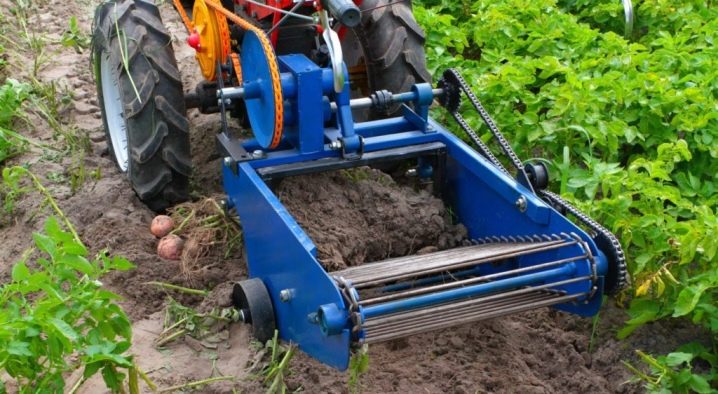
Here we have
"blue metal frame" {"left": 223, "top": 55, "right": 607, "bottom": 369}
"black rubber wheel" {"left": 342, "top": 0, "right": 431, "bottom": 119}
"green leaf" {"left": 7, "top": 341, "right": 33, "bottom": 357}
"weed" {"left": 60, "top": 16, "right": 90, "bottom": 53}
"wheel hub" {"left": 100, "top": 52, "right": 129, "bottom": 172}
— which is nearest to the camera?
"green leaf" {"left": 7, "top": 341, "right": 33, "bottom": 357}

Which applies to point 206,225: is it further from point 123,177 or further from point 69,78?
point 69,78

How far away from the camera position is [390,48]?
190 inches

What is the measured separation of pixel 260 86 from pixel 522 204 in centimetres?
117

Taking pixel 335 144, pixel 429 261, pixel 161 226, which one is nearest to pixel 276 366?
pixel 429 261

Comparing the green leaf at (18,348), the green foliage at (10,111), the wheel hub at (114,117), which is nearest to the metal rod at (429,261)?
the green leaf at (18,348)

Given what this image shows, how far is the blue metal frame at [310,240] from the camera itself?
11.3ft

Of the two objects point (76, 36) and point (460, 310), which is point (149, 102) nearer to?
point (460, 310)

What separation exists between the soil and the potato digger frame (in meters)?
0.15

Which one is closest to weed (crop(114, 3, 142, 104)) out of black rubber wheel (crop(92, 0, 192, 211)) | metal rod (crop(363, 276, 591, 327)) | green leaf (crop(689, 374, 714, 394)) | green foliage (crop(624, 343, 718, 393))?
black rubber wheel (crop(92, 0, 192, 211))

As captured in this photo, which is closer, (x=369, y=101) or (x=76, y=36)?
(x=369, y=101)

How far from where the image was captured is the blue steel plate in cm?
410

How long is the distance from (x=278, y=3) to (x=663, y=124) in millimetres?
2004

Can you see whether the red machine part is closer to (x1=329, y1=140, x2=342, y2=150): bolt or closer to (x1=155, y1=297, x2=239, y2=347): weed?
(x1=329, y1=140, x2=342, y2=150): bolt

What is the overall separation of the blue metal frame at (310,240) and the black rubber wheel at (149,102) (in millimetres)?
465
